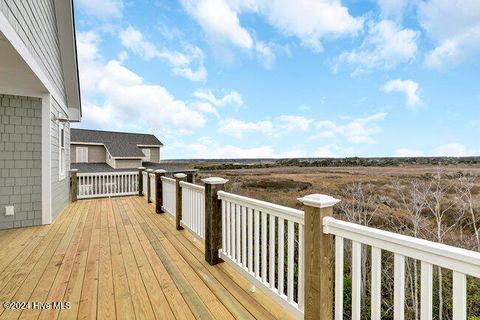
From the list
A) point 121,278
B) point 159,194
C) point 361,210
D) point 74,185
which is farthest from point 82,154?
point 361,210

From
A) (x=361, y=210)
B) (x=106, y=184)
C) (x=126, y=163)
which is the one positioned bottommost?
(x=361, y=210)

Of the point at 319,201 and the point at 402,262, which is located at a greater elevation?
the point at 319,201

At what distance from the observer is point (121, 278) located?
8.67ft

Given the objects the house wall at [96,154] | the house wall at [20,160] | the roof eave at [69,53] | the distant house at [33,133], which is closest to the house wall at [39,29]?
the distant house at [33,133]

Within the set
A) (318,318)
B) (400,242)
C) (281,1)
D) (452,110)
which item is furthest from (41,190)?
(452,110)

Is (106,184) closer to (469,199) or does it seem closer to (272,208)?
(272,208)

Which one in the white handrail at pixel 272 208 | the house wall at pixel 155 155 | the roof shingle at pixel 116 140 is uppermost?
the roof shingle at pixel 116 140

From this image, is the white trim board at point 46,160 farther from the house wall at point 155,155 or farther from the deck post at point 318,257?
the house wall at point 155,155

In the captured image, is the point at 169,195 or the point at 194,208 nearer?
the point at 194,208

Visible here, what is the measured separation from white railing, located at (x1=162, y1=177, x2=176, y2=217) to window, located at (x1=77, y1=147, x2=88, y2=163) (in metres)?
15.5

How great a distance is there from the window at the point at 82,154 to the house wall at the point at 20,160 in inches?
594

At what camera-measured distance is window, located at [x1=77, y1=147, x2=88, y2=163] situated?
17.8 metres

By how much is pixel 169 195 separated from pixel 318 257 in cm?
422

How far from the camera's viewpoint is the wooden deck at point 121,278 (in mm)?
2072
